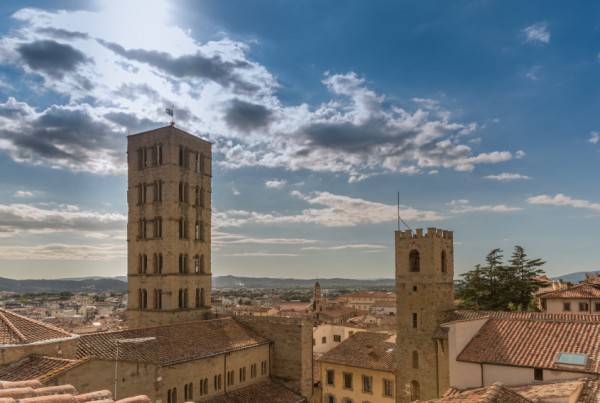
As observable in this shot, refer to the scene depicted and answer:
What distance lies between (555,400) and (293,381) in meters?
24.8

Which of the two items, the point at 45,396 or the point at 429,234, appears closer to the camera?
the point at 45,396

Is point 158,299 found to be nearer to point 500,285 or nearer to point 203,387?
point 203,387

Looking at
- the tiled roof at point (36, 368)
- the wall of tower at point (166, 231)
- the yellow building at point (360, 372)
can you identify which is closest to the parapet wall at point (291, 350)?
the yellow building at point (360, 372)

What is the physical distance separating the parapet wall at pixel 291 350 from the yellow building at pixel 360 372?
7.17m

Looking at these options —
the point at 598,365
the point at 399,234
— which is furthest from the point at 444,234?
the point at 598,365

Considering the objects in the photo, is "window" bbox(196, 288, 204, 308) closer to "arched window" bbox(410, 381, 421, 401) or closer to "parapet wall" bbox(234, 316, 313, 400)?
"parapet wall" bbox(234, 316, 313, 400)

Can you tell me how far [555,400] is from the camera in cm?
1928

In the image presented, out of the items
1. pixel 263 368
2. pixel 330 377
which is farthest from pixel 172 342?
pixel 330 377

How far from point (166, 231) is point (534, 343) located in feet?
104

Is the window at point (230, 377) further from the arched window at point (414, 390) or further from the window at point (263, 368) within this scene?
the arched window at point (414, 390)

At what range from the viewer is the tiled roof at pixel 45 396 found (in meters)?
Answer: 8.02

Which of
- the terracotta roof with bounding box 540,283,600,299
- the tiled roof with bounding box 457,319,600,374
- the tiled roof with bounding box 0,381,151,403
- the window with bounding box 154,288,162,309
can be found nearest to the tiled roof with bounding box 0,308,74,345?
the tiled roof with bounding box 0,381,151,403

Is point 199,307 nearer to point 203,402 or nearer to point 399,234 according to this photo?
point 203,402

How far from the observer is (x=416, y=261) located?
3991 centimetres
